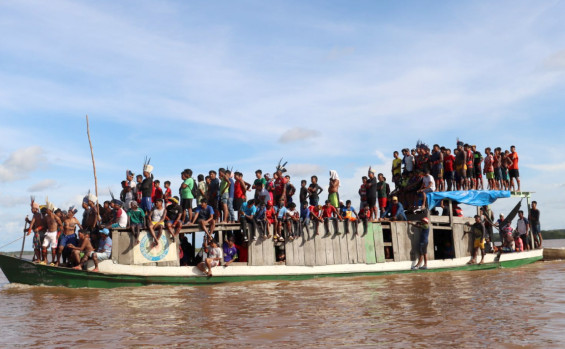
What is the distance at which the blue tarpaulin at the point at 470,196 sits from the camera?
17484 mm

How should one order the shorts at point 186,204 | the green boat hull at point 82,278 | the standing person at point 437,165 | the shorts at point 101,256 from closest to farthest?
→ the green boat hull at point 82,278 < the shorts at point 101,256 < the shorts at point 186,204 < the standing person at point 437,165

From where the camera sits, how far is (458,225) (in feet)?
59.4

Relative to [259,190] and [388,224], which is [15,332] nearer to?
[259,190]

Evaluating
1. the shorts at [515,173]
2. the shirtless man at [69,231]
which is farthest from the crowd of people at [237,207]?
the shorts at [515,173]

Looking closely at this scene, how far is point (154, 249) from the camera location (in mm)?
14109

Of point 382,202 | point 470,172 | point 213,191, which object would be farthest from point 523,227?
point 213,191

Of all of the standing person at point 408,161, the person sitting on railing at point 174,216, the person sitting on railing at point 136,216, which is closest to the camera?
the person sitting on railing at point 136,216

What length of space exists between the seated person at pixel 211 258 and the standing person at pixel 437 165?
820cm

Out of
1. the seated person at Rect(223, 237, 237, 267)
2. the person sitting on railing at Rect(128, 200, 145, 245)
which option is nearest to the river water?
the seated person at Rect(223, 237, 237, 267)

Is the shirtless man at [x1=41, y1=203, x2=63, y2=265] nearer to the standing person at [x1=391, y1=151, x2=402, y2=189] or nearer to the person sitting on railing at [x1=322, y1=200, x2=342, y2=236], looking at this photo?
the person sitting on railing at [x1=322, y1=200, x2=342, y2=236]

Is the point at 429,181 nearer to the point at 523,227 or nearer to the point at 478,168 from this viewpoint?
the point at 478,168

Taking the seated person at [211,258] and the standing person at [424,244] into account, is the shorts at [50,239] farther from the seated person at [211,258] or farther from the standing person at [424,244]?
the standing person at [424,244]

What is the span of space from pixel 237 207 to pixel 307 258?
263 cm

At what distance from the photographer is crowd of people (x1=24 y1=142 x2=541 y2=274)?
14.1m
